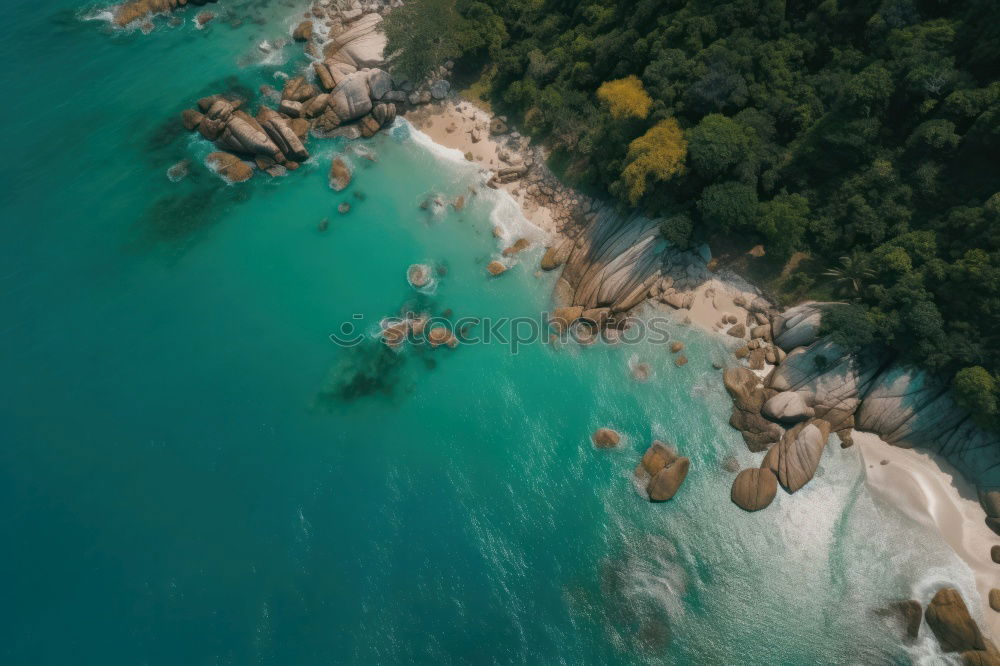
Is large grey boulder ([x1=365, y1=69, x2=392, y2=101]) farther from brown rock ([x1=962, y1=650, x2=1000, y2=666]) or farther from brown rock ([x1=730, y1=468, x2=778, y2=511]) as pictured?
brown rock ([x1=962, y1=650, x2=1000, y2=666])

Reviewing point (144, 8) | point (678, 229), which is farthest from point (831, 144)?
point (144, 8)

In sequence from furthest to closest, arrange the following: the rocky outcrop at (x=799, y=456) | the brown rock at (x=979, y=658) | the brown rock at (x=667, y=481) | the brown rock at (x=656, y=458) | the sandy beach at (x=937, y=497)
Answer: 1. the brown rock at (x=656, y=458)
2. the brown rock at (x=667, y=481)
3. the rocky outcrop at (x=799, y=456)
4. the sandy beach at (x=937, y=497)
5. the brown rock at (x=979, y=658)

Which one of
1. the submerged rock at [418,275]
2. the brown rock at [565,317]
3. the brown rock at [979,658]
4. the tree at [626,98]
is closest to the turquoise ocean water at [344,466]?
the submerged rock at [418,275]

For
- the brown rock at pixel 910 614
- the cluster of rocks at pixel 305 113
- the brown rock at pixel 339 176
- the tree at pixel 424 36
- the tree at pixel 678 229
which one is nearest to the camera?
the brown rock at pixel 910 614

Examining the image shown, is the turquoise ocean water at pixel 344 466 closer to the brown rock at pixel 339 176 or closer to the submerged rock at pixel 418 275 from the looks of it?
the submerged rock at pixel 418 275

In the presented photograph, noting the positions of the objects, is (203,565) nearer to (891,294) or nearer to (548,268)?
(548,268)

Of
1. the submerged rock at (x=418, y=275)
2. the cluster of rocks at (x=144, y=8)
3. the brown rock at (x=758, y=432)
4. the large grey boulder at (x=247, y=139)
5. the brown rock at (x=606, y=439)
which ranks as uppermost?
the cluster of rocks at (x=144, y=8)
